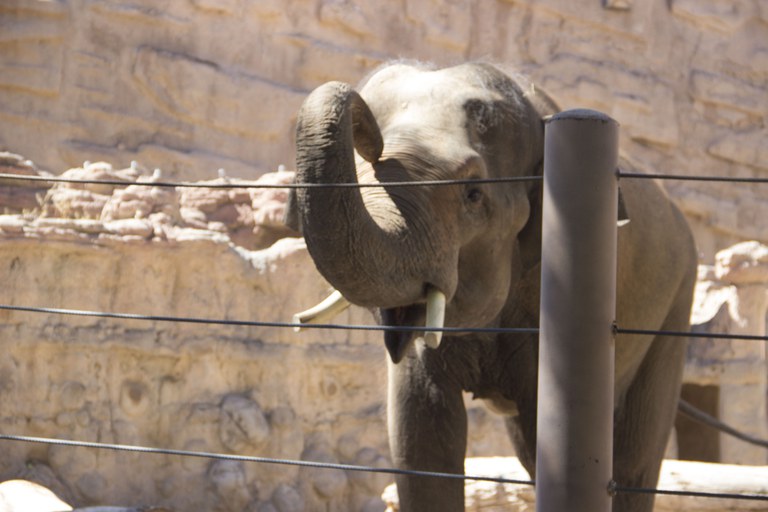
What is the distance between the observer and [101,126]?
13406 mm

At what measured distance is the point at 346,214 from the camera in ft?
6.91

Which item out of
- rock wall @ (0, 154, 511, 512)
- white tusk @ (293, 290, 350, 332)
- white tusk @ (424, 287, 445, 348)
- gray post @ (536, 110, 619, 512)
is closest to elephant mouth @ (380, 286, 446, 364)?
white tusk @ (424, 287, 445, 348)

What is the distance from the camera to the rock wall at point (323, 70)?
13.2m

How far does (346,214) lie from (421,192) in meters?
0.40

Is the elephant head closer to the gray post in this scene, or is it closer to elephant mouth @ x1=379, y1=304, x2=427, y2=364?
elephant mouth @ x1=379, y1=304, x2=427, y2=364

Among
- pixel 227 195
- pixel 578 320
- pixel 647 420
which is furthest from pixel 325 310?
pixel 227 195

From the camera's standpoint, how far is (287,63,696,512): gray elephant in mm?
2170

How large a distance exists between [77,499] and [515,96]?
618cm

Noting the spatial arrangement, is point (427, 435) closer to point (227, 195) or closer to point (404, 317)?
point (404, 317)

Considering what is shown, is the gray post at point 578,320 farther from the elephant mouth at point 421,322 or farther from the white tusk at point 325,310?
the white tusk at point 325,310

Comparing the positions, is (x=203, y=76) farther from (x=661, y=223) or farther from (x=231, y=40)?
(x=661, y=223)

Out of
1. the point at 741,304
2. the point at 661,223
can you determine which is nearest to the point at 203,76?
the point at 741,304

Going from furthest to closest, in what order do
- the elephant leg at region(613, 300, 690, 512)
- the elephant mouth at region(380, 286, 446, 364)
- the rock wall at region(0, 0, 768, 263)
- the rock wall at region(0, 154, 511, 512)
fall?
1. the rock wall at region(0, 0, 768, 263)
2. the rock wall at region(0, 154, 511, 512)
3. the elephant leg at region(613, 300, 690, 512)
4. the elephant mouth at region(380, 286, 446, 364)

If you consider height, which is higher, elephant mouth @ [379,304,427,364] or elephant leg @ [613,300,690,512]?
elephant mouth @ [379,304,427,364]
